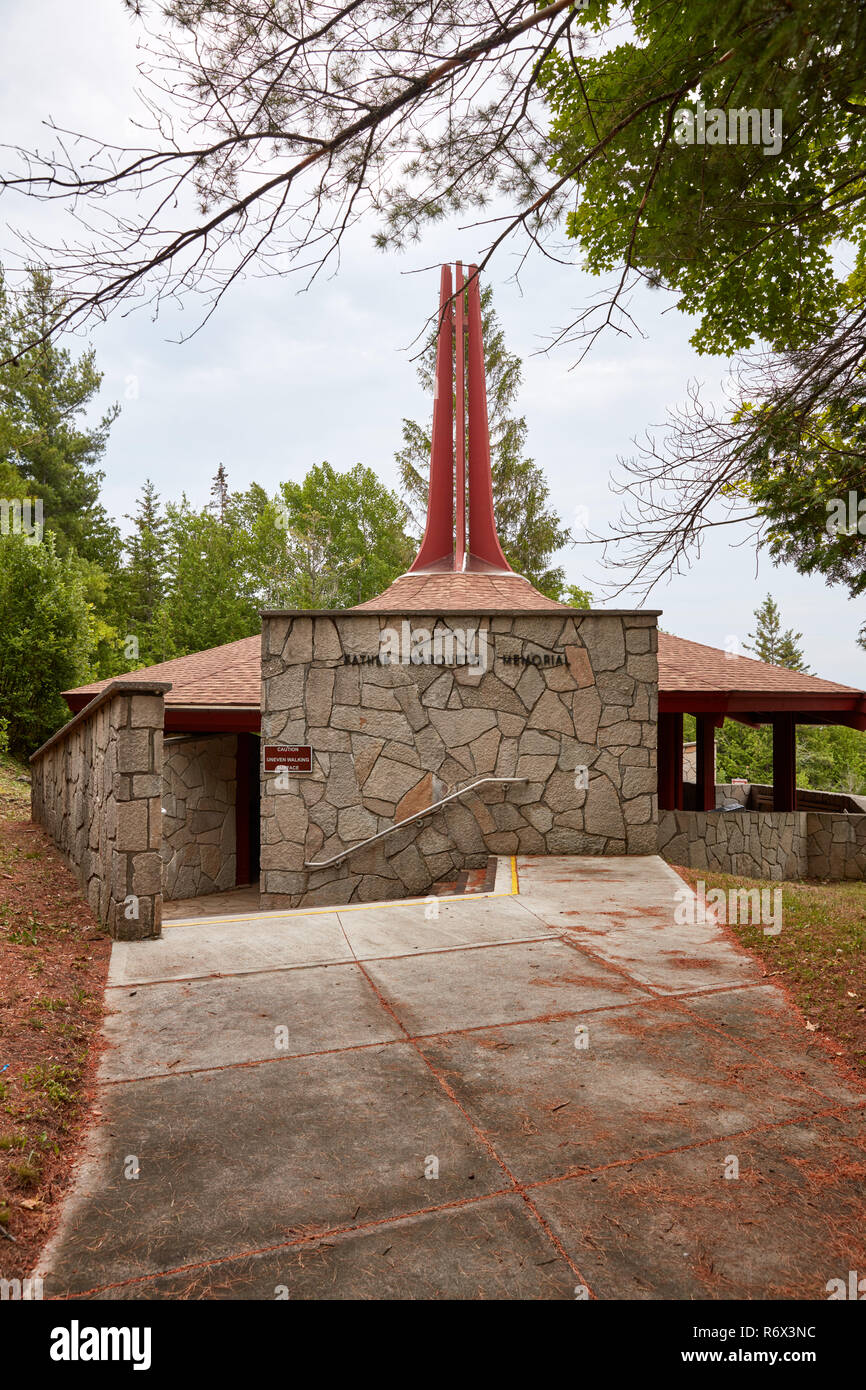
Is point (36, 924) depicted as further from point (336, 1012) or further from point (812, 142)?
point (812, 142)

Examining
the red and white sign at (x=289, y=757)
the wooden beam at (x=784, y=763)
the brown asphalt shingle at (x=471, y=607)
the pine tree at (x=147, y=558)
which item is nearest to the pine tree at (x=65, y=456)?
the pine tree at (x=147, y=558)

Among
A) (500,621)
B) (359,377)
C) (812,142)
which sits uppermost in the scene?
(359,377)

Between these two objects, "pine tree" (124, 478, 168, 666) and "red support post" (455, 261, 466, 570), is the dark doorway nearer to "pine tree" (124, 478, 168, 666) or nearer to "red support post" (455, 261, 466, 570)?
"red support post" (455, 261, 466, 570)

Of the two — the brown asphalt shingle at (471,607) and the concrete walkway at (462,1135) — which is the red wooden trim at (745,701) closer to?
the brown asphalt shingle at (471,607)

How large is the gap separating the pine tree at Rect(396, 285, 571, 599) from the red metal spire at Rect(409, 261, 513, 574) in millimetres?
15793

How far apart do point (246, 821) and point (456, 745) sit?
5982 millimetres

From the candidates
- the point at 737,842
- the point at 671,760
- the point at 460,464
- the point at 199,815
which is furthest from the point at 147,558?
the point at 737,842

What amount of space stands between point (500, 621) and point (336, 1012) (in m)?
5.53

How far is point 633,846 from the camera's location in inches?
354

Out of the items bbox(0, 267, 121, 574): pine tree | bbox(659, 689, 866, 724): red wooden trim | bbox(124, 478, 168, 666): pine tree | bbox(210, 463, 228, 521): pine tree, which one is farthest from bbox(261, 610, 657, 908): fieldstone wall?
bbox(210, 463, 228, 521): pine tree

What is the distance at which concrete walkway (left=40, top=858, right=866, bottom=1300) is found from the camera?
2279mm

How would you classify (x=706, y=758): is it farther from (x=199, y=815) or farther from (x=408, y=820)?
(x=199, y=815)
